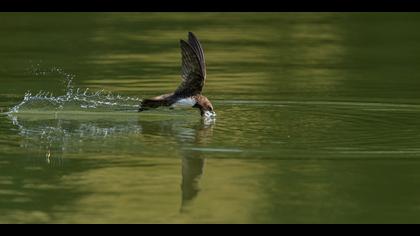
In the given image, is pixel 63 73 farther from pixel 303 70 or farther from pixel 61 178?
pixel 61 178

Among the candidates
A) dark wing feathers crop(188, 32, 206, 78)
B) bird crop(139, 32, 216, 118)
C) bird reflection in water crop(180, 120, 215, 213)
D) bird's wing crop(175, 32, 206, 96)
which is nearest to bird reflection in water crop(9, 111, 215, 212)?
bird reflection in water crop(180, 120, 215, 213)

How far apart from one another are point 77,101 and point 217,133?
2855 millimetres

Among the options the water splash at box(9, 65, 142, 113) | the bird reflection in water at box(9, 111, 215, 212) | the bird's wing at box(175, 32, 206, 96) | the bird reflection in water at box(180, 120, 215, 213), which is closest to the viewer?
the bird reflection in water at box(180, 120, 215, 213)

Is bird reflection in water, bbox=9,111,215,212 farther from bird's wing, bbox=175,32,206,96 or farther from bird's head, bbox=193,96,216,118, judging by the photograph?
bird's wing, bbox=175,32,206,96

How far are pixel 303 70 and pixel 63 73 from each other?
3222 mm

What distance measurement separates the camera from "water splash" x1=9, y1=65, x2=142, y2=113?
13.0 meters

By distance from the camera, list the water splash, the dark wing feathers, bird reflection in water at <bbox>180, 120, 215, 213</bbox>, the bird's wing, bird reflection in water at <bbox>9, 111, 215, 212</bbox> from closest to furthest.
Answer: bird reflection in water at <bbox>180, 120, 215, 213</bbox> → bird reflection in water at <bbox>9, 111, 215, 212</bbox> → the bird's wing → the dark wing feathers → the water splash

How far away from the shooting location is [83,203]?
833 centimetres

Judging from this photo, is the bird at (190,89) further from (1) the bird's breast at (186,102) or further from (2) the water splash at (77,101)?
(2) the water splash at (77,101)

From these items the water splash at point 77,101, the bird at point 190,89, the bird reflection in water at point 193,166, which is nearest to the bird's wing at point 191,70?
the bird at point 190,89

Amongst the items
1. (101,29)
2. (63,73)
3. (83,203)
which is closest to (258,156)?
(83,203)

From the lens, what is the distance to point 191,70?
12289 millimetres

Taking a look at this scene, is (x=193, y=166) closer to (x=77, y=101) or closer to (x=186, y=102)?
(x=186, y=102)

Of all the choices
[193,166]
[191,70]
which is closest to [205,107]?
[191,70]
